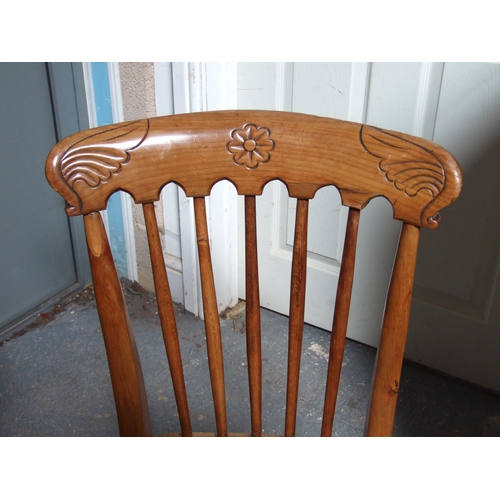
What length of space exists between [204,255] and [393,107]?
80 cm

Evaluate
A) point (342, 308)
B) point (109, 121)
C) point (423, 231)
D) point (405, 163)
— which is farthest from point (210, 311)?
point (109, 121)

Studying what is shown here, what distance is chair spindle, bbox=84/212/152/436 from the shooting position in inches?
22.1

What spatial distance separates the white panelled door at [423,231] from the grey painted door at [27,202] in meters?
0.61

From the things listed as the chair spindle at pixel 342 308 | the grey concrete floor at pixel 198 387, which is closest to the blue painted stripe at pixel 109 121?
the grey concrete floor at pixel 198 387

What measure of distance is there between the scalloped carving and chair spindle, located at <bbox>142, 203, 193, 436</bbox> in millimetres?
111

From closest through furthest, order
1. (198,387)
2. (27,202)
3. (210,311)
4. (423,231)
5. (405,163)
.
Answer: (405,163)
(210,311)
(423,231)
(198,387)
(27,202)

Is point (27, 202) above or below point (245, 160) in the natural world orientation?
below

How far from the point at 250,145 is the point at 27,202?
4.05 feet

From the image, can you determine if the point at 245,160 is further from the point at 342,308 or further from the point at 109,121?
the point at 109,121

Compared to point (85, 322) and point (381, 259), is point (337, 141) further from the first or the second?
point (85, 322)

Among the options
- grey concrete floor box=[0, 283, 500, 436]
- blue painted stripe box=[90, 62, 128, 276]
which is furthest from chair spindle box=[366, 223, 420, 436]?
blue painted stripe box=[90, 62, 128, 276]

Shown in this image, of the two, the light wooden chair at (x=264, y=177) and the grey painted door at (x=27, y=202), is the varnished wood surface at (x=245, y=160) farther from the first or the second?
the grey painted door at (x=27, y=202)

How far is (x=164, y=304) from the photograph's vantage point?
0.61 metres

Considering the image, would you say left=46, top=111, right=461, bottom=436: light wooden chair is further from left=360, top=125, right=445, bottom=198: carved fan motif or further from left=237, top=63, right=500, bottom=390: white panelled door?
left=237, top=63, right=500, bottom=390: white panelled door
